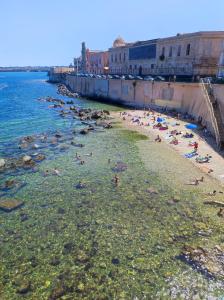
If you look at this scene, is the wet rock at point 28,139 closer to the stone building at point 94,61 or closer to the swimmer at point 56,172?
the swimmer at point 56,172

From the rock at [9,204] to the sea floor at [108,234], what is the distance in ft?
1.39

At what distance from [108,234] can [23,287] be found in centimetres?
439

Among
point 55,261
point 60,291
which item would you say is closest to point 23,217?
point 55,261

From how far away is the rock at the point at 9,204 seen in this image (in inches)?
600

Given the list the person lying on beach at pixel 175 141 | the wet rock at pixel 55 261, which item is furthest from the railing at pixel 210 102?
the wet rock at pixel 55 261

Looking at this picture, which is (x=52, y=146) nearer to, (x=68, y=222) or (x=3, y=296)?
(x=68, y=222)

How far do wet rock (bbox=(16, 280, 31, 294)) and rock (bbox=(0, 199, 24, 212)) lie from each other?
5.56m

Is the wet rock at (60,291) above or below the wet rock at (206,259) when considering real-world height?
below

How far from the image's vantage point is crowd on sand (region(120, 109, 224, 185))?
849 inches

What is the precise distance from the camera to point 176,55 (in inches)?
1938

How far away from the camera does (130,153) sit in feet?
82.0

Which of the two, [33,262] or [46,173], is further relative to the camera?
[46,173]

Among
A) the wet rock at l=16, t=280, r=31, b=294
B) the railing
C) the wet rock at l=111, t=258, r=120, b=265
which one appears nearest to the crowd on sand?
the railing

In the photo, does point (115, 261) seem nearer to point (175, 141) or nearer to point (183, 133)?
point (175, 141)
